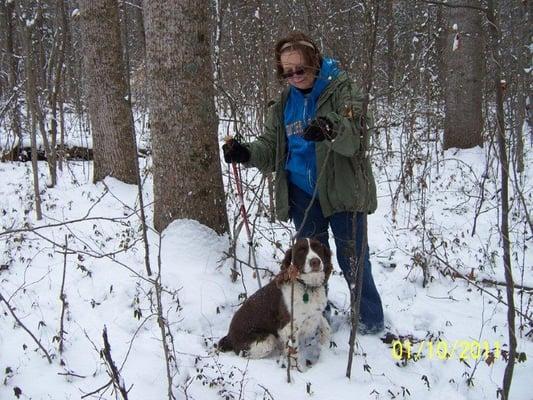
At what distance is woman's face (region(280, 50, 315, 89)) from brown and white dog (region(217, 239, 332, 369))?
1.16 m

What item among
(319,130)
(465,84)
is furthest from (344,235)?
(465,84)

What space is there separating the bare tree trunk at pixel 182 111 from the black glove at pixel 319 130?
165 cm

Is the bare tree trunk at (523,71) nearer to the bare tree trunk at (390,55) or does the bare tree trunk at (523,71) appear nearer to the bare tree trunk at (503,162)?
the bare tree trunk at (503,162)

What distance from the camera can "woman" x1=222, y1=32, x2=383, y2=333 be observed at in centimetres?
300

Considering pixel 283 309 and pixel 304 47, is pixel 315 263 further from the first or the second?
pixel 304 47

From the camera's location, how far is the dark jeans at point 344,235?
3568 mm

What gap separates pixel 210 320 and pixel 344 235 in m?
1.30

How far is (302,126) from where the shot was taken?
351cm

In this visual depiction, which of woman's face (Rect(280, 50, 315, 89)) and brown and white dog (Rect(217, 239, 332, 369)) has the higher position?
woman's face (Rect(280, 50, 315, 89))

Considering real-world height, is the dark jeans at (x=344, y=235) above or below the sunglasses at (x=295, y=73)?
below

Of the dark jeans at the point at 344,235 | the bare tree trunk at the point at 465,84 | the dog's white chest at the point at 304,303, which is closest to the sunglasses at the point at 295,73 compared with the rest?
the dark jeans at the point at 344,235
